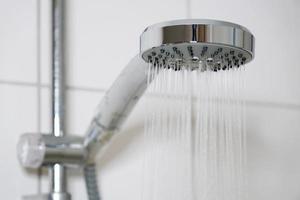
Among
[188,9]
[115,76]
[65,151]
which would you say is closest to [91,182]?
[65,151]

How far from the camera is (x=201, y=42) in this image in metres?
0.44

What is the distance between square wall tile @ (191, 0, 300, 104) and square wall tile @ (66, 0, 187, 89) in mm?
113

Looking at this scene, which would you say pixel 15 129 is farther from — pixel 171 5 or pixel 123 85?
pixel 171 5

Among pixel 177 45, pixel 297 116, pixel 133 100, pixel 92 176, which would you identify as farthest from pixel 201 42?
pixel 297 116

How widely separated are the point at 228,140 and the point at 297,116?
20 cm

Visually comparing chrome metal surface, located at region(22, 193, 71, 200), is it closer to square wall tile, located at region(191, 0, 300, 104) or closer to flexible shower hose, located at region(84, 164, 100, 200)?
flexible shower hose, located at region(84, 164, 100, 200)

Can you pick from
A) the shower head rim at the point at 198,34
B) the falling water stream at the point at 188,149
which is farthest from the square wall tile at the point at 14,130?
the shower head rim at the point at 198,34

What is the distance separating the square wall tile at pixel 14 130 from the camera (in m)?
0.63

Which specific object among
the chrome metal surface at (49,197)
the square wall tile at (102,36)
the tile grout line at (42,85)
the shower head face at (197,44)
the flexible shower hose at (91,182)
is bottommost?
the chrome metal surface at (49,197)

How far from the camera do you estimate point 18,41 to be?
653mm

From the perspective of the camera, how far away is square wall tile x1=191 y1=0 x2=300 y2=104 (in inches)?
32.2

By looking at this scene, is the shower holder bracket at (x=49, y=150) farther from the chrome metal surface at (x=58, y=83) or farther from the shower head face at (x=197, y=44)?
the shower head face at (x=197, y=44)

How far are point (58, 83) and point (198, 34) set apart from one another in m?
0.25

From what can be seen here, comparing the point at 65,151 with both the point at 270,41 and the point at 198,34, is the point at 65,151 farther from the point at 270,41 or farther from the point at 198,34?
the point at 270,41
